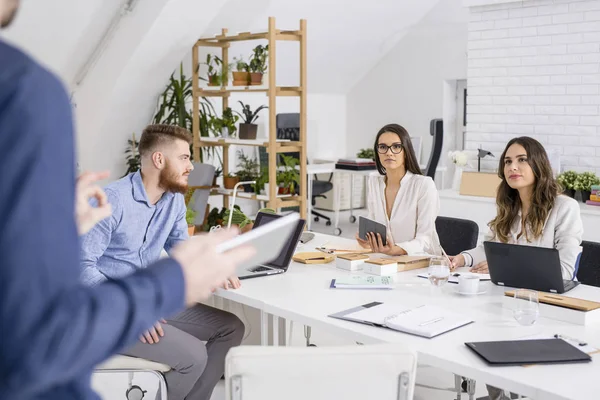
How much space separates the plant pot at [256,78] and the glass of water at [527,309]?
166 inches

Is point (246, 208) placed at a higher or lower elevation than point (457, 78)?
lower

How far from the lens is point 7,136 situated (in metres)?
0.69

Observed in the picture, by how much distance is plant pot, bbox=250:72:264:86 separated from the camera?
6.15 meters

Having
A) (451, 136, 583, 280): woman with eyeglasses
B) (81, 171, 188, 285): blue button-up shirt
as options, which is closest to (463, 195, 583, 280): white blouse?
(451, 136, 583, 280): woman with eyeglasses

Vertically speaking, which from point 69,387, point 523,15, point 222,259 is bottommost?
point 69,387

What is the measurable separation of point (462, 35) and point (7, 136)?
325 inches

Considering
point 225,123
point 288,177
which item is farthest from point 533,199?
point 225,123

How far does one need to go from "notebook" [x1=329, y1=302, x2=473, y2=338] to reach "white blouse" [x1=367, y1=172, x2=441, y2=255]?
125 cm

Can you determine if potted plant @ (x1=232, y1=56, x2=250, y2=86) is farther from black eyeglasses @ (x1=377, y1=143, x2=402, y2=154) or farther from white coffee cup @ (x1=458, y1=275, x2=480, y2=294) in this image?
white coffee cup @ (x1=458, y1=275, x2=480, y2=294)

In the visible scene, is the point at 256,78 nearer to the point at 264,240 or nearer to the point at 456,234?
the point at 456,234

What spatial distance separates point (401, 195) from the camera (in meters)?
3.87

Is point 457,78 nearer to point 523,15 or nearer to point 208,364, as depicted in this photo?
point 523,15

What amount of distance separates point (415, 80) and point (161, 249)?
6.45 meters

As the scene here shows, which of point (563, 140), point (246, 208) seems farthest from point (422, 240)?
point (246, 208)
